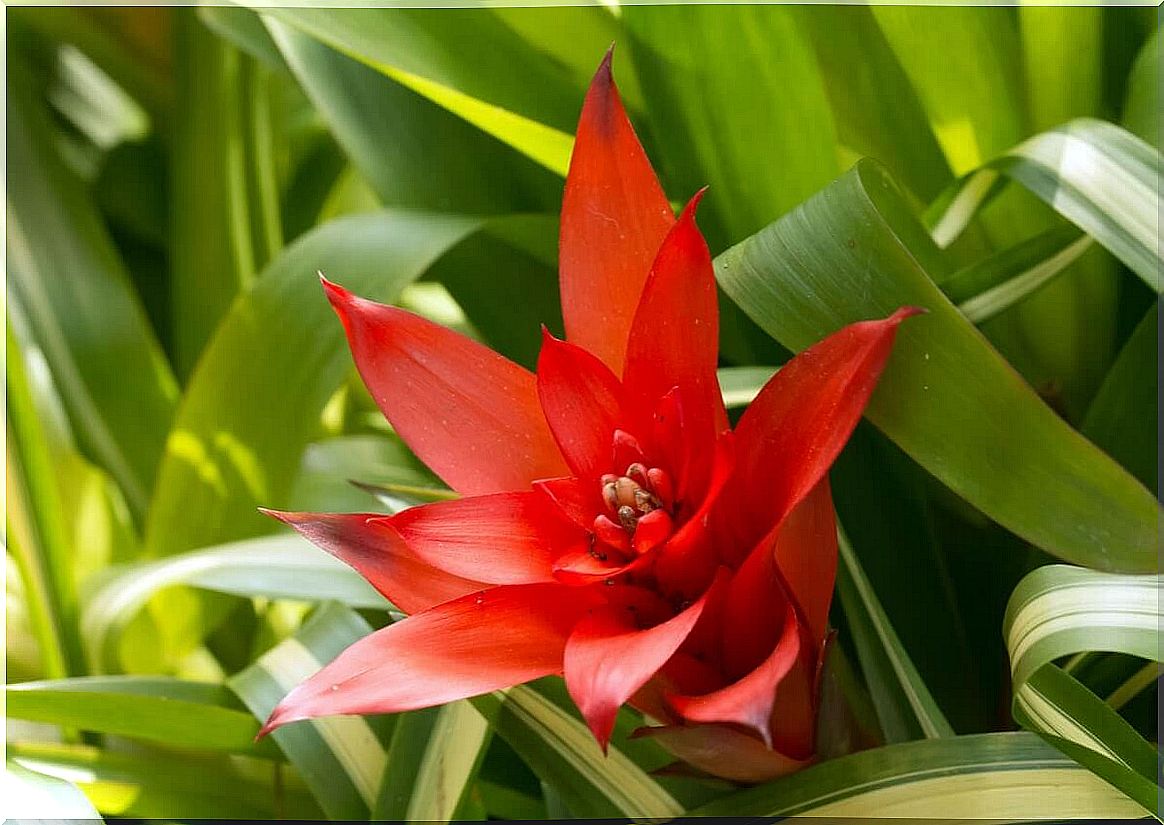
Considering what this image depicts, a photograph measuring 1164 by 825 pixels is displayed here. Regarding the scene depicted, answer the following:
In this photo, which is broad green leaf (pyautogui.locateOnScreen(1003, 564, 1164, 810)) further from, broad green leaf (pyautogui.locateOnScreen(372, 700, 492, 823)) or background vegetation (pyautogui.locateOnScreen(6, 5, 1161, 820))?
broad green leaf (pyautogui.locateOnScreen(372, 700, 492, 823))

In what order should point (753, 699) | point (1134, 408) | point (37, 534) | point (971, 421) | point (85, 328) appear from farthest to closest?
point (85, 328) < point (37, 534) < point (1134, 408) < point (971, 421) < point (753, 699)

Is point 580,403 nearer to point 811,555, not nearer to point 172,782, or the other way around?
point 811,555

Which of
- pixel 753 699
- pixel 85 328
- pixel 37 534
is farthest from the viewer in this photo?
pixel 85 328

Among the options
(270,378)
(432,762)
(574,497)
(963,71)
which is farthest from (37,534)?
(963,71)

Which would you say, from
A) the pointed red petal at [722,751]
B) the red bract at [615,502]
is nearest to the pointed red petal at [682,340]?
the red bract at [615,502]

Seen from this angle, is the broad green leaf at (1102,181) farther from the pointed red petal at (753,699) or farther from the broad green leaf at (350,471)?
the broad green leaf at (350,471)

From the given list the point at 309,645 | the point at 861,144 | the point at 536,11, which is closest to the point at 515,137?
the point at 536,11
